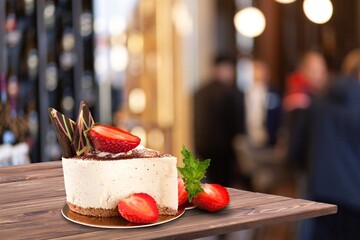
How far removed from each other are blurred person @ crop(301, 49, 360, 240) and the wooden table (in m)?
2.36

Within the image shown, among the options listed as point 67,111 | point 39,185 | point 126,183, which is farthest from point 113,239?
point 67,111

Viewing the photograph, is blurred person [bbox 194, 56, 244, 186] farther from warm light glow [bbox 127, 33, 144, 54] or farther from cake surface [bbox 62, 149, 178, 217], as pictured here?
cake surface [bbox 62, 149, 178, 217]

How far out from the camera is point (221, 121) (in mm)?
6395

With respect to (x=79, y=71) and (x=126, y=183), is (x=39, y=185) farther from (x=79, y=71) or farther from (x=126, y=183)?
(x=79, y=71)

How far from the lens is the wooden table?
1.27 metres

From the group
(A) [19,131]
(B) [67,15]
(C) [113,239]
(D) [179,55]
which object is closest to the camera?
(C) [113,239]

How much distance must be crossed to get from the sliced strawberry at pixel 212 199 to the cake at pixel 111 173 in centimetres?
6

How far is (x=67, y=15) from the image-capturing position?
180 inches

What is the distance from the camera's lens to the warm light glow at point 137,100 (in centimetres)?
788

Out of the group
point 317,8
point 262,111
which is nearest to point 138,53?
point 262,111

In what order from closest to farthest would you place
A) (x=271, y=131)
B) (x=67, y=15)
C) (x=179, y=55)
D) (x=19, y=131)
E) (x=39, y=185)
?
(x=39, y=185), (x=19, y=131), (x=67, y=15), (x=179, y=55), (x=271, y=131)

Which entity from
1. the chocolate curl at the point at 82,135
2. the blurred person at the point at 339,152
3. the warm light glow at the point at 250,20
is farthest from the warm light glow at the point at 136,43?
the chocolate curl at the point at 82,135

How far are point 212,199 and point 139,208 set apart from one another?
17 centimetres

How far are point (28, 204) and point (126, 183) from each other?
0.22 meters
